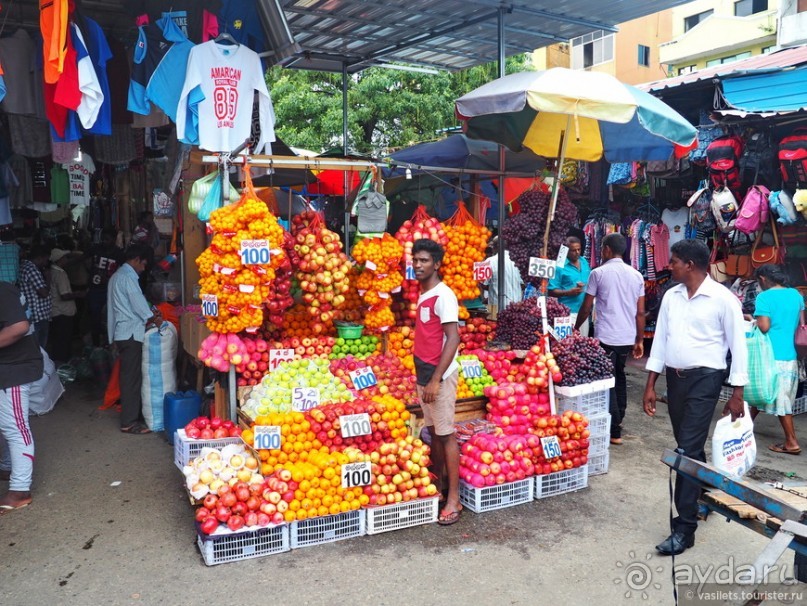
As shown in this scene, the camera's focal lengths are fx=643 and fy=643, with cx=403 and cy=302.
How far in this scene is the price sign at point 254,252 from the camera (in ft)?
Result: 15.5

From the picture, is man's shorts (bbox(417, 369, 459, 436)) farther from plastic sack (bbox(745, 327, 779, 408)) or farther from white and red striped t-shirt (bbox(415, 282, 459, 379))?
plastic sack (bbox(745, 327, 779, 408))

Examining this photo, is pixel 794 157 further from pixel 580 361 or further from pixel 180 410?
pixel 180 410

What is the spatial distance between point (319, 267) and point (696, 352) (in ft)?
9.42

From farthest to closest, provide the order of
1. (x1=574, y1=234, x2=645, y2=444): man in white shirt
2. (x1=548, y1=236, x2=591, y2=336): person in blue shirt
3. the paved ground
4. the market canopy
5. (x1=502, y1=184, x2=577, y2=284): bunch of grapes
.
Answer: (x1=548, y1=236, x2=591, y2=336): person in blue shirt, the market canopy, (x1=574, y1=234, x2=645, y2=444): man in white shirt, (x1=502, y1=184, x2=577, y2=284): bunch of grapes, the paved ground

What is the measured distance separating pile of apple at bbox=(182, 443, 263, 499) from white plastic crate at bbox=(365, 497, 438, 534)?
2.66 ft

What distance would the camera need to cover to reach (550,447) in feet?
16.0

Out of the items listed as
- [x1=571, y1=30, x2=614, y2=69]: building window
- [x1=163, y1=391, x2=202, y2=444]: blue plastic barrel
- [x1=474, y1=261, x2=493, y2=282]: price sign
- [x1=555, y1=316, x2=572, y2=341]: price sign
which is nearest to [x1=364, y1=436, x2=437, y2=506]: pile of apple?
[x1=555, y1=316, x2=572, y2=341]: price sign

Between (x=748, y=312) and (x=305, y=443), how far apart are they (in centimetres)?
609

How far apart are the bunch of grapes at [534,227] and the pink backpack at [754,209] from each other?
10.1 ft

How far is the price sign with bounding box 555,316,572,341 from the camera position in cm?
574

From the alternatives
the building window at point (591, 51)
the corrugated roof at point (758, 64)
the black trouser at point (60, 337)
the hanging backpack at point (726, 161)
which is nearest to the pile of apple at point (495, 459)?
the hanging backpack at point (726, 161)

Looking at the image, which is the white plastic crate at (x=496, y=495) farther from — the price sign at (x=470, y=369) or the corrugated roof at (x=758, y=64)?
the corrugated roof at (x=758, y=64)

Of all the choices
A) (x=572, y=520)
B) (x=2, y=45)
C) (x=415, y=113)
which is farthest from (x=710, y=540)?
(x=415, y=113)

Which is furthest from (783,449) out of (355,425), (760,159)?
(355,425)
